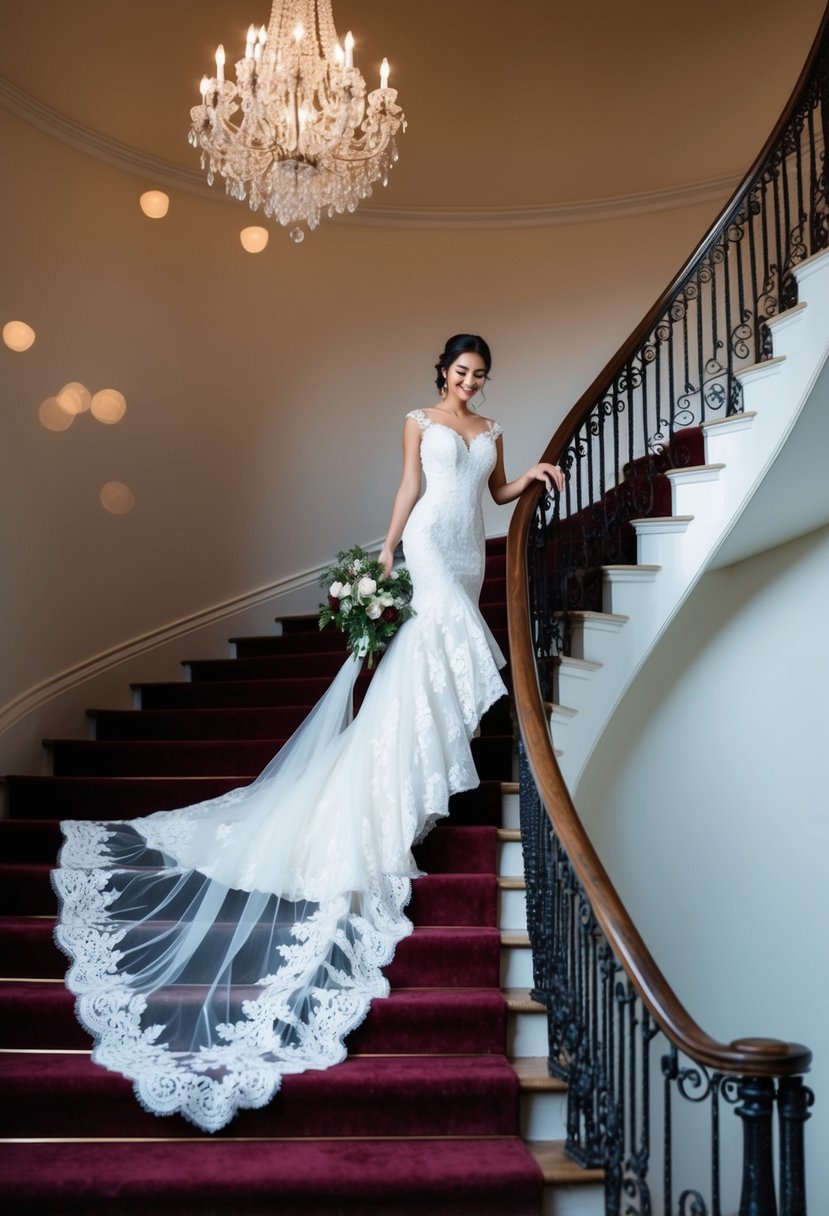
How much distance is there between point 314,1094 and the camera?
3283mm

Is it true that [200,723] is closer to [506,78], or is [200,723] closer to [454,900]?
[454,900]

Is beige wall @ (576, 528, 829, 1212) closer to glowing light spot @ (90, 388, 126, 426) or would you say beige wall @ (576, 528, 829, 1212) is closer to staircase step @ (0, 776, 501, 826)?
staircase step @ (0, 776, 501, 826)

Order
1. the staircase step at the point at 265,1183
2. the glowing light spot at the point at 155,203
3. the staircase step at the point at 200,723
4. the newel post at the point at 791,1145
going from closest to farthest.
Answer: the newel post at the point at 791,1145 < the staircase step at the point at 265,1183 < the staircase step at the point at 200,723 < the glowing light spot at the point at 155,203

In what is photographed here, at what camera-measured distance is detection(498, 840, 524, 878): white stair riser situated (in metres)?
4.27

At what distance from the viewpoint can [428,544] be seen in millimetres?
4480

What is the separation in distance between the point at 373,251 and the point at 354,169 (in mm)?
2703

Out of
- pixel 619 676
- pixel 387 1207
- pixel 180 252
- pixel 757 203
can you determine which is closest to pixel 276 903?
pixel 387 1207

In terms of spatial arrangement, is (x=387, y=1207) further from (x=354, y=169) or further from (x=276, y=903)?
(x=354, y=169)

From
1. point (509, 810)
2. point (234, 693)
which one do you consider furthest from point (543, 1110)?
point (234, 693)

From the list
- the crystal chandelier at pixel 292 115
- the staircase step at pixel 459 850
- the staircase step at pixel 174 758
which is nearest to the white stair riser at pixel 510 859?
the staircase step at pixel 459 850

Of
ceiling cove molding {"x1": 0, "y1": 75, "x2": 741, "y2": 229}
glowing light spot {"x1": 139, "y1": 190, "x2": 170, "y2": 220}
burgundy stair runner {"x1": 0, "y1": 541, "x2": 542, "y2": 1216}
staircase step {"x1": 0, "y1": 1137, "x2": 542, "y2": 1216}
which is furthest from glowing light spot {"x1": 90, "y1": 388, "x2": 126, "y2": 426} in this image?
staircase step {"x1": 0, "y1": 1137, "x2": 542, "y2": 1216}

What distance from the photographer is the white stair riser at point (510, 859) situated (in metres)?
4.27

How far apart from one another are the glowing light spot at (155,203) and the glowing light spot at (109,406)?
3.87 ft

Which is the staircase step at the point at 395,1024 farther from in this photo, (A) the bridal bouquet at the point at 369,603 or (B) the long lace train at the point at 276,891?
(A) the bridal bouquet at the point at 369,603
